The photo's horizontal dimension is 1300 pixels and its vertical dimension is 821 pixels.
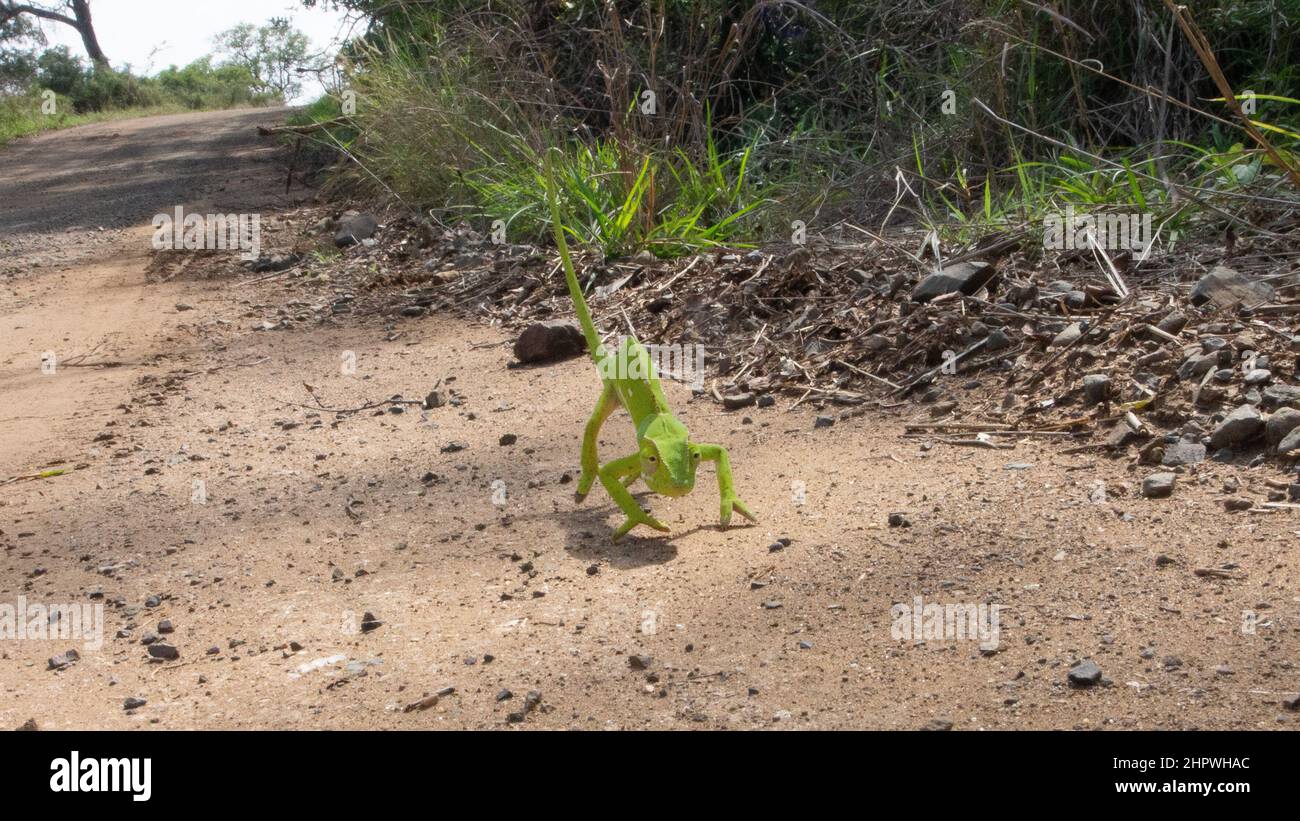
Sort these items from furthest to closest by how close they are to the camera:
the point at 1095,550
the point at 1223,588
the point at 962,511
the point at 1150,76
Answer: the point at 1150,76 → the point at 962,511 → the point at 1095,550 → the point at 1223,588

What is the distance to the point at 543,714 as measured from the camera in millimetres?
2771

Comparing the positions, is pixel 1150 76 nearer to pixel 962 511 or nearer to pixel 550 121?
pixel 550 121

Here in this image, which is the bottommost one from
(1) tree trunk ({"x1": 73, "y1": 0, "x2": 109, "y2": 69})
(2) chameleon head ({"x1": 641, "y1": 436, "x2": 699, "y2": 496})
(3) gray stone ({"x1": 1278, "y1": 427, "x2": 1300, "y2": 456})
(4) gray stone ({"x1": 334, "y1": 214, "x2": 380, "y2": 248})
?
(2) chameleon head ({"x1": 641, "y1": 436, "x2": 699, "y2": 496})

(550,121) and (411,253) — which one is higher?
(550,121)

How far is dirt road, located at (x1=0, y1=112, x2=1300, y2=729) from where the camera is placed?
109 inches

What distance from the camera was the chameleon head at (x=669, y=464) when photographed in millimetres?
3439

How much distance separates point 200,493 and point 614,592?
200 cm

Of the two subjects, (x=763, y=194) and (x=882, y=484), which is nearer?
(x=882, y=484)

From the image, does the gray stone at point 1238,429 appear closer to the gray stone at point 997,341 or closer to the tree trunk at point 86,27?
the gray stone at point 997,341

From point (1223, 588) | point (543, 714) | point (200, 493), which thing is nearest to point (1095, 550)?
point (1223, 588)

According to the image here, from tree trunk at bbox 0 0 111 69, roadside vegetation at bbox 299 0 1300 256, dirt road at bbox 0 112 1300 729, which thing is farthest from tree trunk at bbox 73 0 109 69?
dirt road at bbox 0 112 1300 729

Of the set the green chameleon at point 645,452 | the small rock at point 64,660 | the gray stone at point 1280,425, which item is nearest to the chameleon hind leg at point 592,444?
the green chameleon at point 645,452

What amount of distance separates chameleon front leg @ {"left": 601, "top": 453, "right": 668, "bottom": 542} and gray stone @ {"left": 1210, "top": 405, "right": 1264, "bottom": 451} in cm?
181

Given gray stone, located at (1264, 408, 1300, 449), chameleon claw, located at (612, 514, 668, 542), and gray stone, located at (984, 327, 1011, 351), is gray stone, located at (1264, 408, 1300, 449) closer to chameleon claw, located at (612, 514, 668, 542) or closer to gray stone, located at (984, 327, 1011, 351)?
gray stone, located at (984, 327, 1011, 351)
